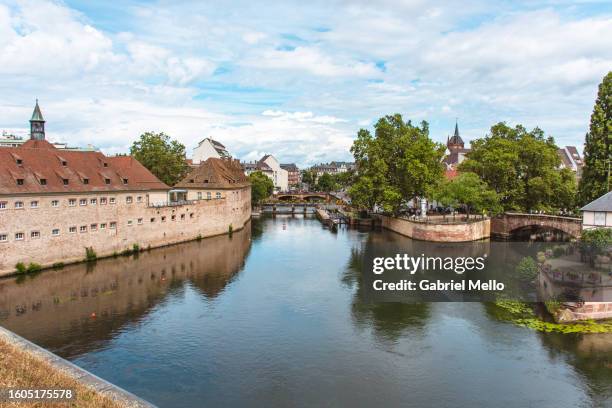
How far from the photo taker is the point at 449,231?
5094 centimetres

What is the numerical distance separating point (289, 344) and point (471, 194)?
3590cm

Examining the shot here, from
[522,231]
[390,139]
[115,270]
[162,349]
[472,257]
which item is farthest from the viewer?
[390,139]

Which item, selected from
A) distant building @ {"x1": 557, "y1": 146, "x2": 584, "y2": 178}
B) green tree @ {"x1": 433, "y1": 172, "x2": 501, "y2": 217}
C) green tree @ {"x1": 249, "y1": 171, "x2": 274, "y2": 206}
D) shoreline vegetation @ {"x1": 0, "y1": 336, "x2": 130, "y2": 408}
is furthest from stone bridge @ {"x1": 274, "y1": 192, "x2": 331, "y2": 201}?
shoreline vegetation @ {"x1": 0, "y1": 336, "x2": 130, "y2": 408}

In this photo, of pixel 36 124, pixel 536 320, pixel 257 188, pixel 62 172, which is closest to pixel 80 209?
pixel 62 172

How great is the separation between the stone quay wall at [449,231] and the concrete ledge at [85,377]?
4259 centimetres

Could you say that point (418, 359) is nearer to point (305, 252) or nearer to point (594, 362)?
point (594, 362)

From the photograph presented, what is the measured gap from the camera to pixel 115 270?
34.7 meters

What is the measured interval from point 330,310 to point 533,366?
34.5ft

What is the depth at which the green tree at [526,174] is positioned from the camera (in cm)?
5306

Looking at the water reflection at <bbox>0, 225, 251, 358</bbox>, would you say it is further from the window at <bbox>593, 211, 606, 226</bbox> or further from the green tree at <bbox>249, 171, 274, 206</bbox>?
the green tree at <bbox>249, 171, 274, 206</bbox>

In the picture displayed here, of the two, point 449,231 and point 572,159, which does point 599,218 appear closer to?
point 449,231

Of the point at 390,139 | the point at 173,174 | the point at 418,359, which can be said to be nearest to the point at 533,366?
the point at 418,359

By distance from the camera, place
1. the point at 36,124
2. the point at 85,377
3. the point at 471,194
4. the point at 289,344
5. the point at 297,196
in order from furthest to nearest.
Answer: the point at 297,196, the point at 36,124, the point at 471,194, the point at 289,344, the point at 85,377

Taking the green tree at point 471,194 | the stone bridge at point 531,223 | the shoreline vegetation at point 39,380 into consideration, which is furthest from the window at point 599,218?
the shoreline vegetation at point 39,380
